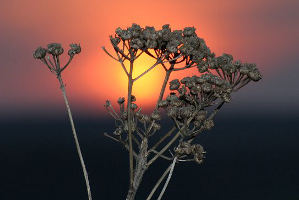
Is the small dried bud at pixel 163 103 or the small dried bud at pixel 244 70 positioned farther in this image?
the small dried bud at pixel 163 103

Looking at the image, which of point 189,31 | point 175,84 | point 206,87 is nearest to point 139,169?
point 175,84

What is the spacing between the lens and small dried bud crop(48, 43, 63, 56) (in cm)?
850

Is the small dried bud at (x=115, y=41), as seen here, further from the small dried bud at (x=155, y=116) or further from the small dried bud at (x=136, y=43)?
the small dried bud at (x=155, y=116)

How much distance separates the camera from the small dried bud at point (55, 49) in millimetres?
8500

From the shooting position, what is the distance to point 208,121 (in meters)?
8.30

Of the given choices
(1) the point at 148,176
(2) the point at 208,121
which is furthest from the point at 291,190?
(2) the point at 208,121

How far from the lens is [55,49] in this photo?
→ 335 inches

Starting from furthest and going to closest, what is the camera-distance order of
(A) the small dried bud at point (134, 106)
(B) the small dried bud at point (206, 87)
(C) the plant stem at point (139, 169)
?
(A) the small dried bud at point (134, 106)
(C) the plant stem at point (139, 169)
(B) the small dried bud at point (206, 87)

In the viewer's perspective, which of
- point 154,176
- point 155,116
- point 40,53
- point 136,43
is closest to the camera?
point 136,43

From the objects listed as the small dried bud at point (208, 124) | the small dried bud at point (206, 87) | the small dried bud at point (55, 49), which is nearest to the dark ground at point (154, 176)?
the small dried bud at point (208, 124)

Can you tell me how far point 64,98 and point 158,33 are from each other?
263cm

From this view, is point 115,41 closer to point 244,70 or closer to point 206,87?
point 206,87

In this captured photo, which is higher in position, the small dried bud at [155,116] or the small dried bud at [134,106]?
the small dried bud at [134,106]

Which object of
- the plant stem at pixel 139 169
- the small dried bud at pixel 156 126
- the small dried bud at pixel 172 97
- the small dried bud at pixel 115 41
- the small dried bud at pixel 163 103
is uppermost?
the small dried bud at pixel 115 41
